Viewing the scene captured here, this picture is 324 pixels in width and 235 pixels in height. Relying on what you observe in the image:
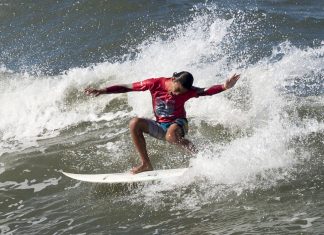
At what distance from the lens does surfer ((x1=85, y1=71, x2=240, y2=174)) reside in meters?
7.75

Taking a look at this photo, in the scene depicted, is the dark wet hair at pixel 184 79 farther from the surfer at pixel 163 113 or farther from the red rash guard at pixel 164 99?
the red rash guard at pixel 164 99

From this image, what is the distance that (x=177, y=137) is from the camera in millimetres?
7773

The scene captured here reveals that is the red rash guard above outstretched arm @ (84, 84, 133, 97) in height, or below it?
below

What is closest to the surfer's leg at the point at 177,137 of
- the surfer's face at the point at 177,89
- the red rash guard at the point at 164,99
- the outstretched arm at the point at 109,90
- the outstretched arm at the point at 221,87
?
the red rash guard at the point at 164,99

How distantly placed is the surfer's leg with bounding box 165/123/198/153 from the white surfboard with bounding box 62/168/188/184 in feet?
1.31

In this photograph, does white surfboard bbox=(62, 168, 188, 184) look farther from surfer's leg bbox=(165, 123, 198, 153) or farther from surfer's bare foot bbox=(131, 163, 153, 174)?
surfer's leg bbox=(165, 123, 198, 153)

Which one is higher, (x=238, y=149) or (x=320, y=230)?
(x=238, y=149)

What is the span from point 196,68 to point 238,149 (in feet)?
16.2

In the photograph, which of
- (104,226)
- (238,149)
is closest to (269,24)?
(238,149)

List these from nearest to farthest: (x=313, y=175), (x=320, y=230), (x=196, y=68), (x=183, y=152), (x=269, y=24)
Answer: (x=320, y=230) < (x=313, y=175) < (x=183, y=152) < (x=196, y=68) < (x=269, y=24)

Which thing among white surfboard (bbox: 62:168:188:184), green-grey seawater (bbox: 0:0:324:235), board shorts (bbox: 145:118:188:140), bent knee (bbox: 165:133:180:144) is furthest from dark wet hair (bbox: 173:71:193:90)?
white surfboard (bbox: 62:168:188:184)

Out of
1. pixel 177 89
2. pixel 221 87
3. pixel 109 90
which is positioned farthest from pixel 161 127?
pixel 221 87

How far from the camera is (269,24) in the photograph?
52.5ft

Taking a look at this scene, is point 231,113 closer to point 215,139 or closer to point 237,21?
point 215,139
